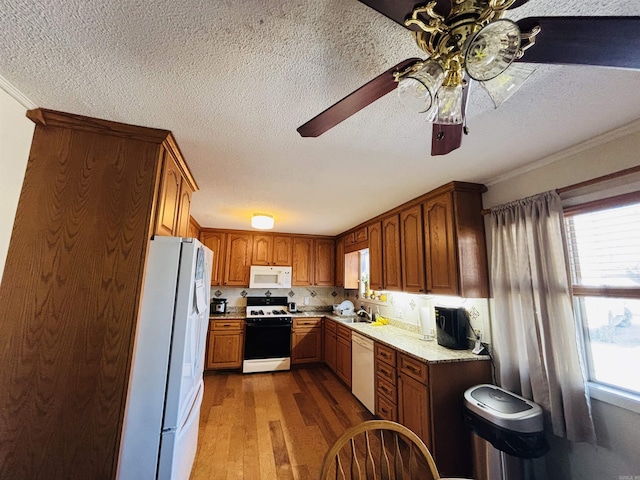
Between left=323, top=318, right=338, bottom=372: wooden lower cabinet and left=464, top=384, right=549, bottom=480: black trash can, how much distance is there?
234cm

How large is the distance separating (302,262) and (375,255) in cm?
169

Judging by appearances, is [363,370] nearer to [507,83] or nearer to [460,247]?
[460,247]

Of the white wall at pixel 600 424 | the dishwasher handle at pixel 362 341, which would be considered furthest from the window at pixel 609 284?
the dishwasher handle at pixel 362 341

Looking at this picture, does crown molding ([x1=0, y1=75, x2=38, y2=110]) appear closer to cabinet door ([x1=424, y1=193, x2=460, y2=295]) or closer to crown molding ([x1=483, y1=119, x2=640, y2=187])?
cabinet door ([x1=424, y1=193, x2=460, y2=295])

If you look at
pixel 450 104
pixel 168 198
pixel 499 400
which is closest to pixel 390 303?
pixel 499 400

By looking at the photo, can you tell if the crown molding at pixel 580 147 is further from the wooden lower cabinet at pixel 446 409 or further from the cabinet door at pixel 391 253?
the wooden lower cabinet at pixel 446 409

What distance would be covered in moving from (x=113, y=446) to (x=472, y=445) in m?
2.24

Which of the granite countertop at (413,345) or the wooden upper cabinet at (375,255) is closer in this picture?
the granite countertop at (413,345)

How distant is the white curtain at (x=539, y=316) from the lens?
163 cm

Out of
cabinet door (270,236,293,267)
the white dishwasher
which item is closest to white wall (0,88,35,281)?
the white dishwasher

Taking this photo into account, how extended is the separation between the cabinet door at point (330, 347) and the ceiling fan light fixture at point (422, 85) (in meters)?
3.75

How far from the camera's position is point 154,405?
4.66 ft

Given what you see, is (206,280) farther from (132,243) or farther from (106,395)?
(106,395)

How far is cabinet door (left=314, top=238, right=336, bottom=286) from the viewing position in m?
4.97
